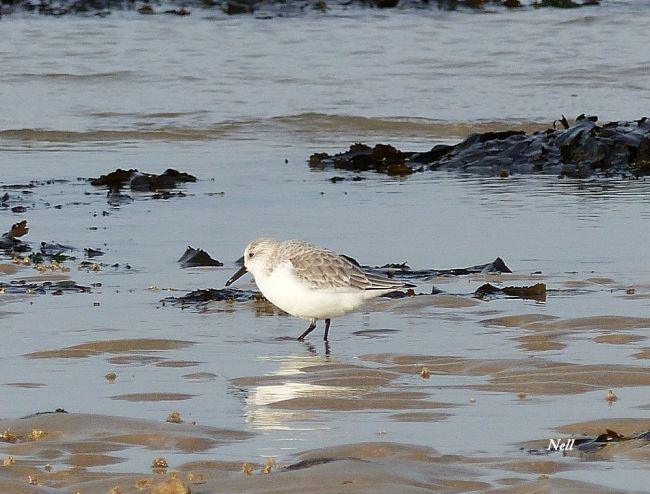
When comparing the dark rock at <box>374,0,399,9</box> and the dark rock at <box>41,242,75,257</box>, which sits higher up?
the dark rock at <box>374,0,399,9</box>

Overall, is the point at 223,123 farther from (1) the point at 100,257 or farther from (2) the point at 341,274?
(2) the point at 341,274

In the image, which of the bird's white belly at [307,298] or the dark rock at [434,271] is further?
the dark rock at [434,271]

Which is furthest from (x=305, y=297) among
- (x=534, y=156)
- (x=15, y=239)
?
(x=534, y=156)

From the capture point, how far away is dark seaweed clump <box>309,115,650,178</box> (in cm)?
1110

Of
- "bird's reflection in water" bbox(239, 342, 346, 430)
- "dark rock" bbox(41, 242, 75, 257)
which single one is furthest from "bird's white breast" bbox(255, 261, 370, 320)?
"dark rock" bbox(41, 242, 75, 257)

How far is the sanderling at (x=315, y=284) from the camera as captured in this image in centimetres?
625

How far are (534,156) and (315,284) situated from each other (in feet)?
17.9

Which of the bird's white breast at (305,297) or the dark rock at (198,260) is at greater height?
the bird's white breast at (305,297)

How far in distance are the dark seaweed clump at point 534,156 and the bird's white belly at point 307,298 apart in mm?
4880

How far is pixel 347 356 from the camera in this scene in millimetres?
5918

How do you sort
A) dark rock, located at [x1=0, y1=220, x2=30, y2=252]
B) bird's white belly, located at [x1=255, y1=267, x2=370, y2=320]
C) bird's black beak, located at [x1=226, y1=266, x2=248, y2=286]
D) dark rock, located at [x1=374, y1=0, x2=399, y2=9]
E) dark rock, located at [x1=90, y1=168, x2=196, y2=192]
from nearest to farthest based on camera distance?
bird's white belly, located at [x1=255, y1=267, x2=370, y2=320] → bird's black beak, located at [x1=226, y1=266, x2=248, y2=286] → dark rock, located at [x1=0, y1=220, x2=30, y2=252] → dark rock, located at [x1=90, y1=168, x2=196, y2=192] → dark rock, located at [x1=374, y1=0, x2=399, y2=9]

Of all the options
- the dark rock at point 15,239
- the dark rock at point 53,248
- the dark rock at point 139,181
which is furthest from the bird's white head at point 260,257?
the dark rock at point 139,181

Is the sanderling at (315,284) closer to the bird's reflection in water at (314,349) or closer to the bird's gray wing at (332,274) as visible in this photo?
the bird's gray wing at (332,274)

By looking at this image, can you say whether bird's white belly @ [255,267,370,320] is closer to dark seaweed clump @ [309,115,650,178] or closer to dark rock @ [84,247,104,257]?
dark rock @ [84,247,104,257]
